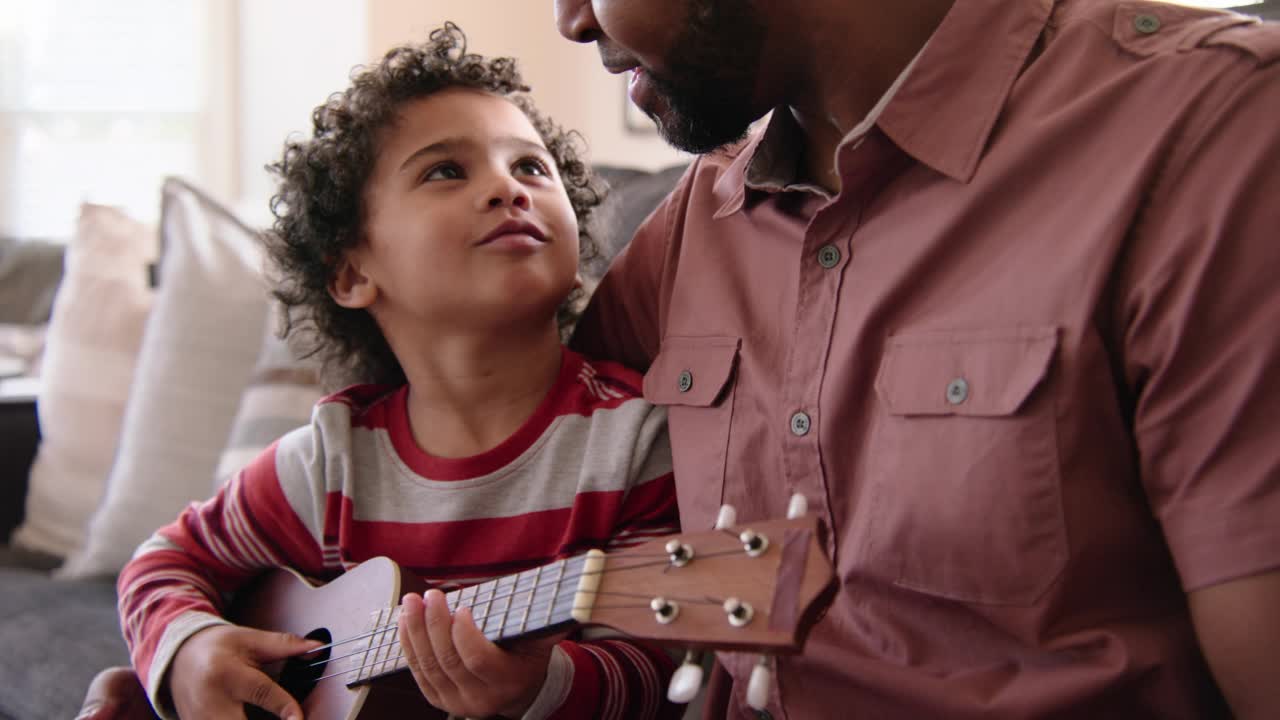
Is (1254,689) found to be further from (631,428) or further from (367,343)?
(367,343)

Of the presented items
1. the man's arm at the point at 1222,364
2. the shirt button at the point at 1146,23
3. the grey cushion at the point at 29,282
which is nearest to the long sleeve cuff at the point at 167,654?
the man's arm at the point at 1222,364

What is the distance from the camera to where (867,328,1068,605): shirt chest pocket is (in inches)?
29.8

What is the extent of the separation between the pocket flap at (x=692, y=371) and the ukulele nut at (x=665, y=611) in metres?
0.33

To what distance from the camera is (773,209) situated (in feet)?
3.37

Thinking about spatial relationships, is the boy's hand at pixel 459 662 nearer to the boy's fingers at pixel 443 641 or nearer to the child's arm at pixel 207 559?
the boy's fingers at pixel 443 641

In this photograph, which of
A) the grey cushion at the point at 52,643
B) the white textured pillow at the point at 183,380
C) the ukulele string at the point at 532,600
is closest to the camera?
the ukulele string at the point at 532,600

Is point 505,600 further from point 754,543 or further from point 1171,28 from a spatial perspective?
point 1171,28

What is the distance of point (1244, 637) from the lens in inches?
27.4

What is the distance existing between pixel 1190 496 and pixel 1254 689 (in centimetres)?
13

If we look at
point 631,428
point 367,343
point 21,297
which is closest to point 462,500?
point 631,428

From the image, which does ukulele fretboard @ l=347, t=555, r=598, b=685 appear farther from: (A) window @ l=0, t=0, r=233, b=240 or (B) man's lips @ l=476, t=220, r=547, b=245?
(A) window @ l=0, t=0, r=233, b=240

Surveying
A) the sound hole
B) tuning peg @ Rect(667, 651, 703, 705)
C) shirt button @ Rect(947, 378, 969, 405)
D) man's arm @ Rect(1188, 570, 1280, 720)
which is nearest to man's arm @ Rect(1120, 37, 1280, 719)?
man's arm @ Rect(1188, 570, 1280, 720)

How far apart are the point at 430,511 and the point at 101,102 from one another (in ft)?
10.9

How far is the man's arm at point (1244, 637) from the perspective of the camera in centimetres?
69
